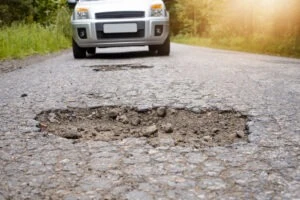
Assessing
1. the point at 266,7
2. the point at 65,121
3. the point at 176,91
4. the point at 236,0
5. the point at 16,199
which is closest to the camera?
the point at 16,199

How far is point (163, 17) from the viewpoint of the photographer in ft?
23.6

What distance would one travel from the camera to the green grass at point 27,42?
349 inches

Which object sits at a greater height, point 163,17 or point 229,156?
point 163,17

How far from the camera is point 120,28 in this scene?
6984mm

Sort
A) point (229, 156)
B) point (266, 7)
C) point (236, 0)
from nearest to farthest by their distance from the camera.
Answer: point (229, 156), point (266, 7), point (236, 0)

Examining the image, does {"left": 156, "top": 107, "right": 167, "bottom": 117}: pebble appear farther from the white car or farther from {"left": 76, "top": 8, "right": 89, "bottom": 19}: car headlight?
{"left": 76, "top": 8, "right": 89, "bottom": 19}: car headlight

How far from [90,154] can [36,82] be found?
2.71m

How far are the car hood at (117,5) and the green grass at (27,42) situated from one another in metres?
2.40

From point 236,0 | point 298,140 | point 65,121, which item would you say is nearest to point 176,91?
point 65,121

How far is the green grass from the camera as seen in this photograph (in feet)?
29.1

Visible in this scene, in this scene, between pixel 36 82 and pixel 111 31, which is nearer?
pixel 36 82

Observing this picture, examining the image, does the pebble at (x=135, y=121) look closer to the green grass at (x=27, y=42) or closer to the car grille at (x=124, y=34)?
the car grille at (x=124, y=34)

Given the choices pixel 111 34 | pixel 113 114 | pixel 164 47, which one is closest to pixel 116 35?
pixel 111 34

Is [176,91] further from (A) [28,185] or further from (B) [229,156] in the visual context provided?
(A) [28,185]
